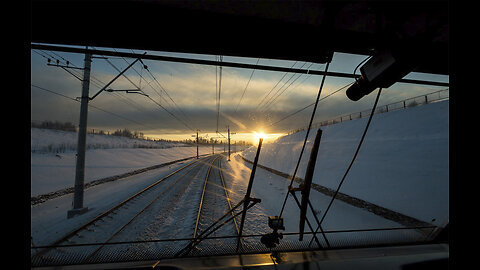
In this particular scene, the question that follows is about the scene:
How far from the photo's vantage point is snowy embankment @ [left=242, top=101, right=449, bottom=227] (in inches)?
258

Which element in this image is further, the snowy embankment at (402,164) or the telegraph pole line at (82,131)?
the telegraph pole line at (82,131)

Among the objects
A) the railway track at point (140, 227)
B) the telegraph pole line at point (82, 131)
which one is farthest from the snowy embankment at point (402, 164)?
the telegraph pole line at point (82, 131)

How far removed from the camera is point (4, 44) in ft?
3.90

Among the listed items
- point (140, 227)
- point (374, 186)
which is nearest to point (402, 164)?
point (374, 186)

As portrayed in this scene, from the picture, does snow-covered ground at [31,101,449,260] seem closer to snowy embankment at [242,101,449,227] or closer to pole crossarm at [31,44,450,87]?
snowy embankment at [242,101,449,227]

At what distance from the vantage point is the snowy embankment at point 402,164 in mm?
6559

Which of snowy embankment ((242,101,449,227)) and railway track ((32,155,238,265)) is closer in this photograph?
railway track ((32,155,238,265))

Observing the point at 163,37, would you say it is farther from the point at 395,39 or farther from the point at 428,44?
the point at 428,44

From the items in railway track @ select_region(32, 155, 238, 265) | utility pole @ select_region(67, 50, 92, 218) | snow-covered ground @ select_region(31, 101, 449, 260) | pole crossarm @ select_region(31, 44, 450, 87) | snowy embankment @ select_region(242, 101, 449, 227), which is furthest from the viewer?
utility pole @ select_region(67, 50, 92, 218)

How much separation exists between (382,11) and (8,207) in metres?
4.05

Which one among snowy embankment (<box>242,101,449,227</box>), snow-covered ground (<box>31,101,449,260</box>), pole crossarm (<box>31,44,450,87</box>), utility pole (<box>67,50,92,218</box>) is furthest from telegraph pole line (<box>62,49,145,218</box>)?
snowy embankment (<box>242,101,449,227</box>)

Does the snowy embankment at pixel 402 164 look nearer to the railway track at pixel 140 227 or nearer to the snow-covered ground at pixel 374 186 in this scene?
the snow-covered ground at pixel 374 186

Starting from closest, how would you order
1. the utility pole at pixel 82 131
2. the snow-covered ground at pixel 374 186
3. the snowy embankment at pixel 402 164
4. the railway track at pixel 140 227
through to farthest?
the railway track at pixel 140 227 → the snow-covered ground at pixel 374 186 → the snowy embankment at pixel 402 164 → the utility pole at pixel 82 131

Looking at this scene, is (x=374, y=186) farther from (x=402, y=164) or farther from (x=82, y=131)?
(x=82, y=131)
